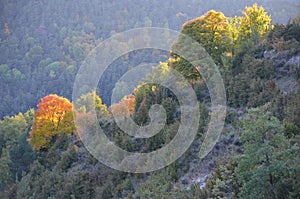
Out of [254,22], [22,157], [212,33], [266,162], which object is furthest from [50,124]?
[266,162]

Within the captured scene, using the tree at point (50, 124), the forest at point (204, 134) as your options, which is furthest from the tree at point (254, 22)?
the tree at point (50, 124)

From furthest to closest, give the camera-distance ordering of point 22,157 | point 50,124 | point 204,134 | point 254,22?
point 22,157
point 50,124
point 254,22
point 204,134

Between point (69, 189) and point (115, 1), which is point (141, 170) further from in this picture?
point (115, 1)

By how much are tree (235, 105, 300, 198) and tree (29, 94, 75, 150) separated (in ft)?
54.2

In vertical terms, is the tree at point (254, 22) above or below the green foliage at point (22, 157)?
above

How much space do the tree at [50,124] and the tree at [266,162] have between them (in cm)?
1651

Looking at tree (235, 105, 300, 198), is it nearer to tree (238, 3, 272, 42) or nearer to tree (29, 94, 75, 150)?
tree (238, 3, 272, 42)

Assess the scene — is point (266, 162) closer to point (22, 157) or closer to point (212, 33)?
point (212, 33)

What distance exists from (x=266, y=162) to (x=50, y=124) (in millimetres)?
17453

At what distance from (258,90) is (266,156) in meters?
7.60

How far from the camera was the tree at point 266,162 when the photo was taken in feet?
25.2

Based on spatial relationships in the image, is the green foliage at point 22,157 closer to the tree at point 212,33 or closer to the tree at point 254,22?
the tree at point 212,33

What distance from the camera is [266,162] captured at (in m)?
7.78

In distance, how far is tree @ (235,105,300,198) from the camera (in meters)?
7.67
